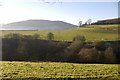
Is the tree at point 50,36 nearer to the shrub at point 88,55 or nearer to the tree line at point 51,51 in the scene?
the tree line at point 51,51

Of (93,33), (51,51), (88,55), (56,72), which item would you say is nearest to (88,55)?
(88,55)

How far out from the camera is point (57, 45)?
82.3 ft

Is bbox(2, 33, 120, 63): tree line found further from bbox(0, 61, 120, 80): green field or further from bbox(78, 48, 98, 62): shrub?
bbox(0, 61, 120, 80): green field

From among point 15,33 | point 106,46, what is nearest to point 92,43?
point 106,46

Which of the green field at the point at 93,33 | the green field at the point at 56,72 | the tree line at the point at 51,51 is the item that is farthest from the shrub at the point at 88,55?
the green field at the point at 56,72

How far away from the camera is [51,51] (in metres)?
23.9

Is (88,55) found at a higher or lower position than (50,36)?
lower

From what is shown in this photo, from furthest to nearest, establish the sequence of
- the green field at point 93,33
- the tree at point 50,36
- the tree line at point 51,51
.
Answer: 1. the green field at point 93,33
2. the tree at point 50,36
3. the tree line at point 51,51

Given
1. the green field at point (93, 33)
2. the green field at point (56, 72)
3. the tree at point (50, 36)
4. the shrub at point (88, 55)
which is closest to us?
the green field at point (56, 72)

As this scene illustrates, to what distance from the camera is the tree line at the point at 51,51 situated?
23.6 meters

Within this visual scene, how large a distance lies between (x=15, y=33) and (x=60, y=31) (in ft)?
24.8

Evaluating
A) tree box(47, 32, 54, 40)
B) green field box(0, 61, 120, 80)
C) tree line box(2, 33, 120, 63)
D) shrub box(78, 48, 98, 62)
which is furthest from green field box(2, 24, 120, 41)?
green field box(0, 61, 120, 80)

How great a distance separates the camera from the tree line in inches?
928

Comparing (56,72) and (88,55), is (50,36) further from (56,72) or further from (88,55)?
(56,72)
